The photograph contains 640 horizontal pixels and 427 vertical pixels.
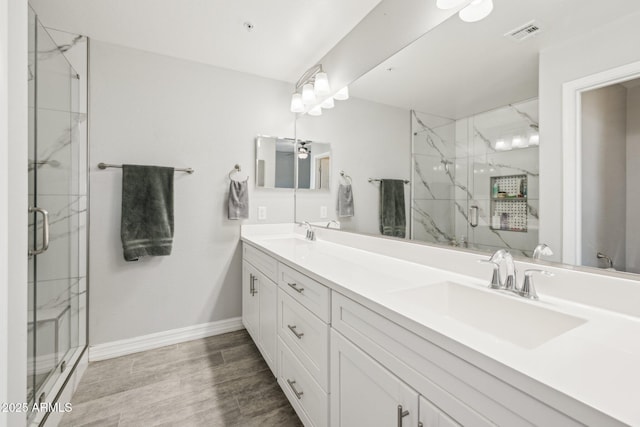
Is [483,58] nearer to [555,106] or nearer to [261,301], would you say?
[555,106]

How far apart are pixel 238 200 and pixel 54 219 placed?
1122 millimetres

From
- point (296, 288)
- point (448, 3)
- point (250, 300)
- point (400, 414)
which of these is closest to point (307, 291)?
point (296, 288)

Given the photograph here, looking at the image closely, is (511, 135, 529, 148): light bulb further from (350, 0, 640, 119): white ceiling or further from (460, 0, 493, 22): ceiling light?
(460, 0, 493, 22): ceiling light

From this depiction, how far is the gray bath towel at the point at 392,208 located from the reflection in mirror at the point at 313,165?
59 cm

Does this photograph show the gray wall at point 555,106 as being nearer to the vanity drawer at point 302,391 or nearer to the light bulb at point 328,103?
the vanity drawer at point 302,391

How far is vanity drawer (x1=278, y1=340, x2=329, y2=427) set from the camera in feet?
3.64

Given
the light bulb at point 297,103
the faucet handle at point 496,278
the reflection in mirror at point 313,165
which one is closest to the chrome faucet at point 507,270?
the faucet handle at point 496,278

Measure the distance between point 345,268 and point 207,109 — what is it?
1.82 metres

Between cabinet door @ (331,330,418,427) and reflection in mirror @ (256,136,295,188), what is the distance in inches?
67.1

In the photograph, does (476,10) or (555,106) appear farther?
(476,10)

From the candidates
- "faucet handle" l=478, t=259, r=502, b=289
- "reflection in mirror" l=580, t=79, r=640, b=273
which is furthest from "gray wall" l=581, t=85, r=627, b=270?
"faucet handle" l=478, t=259, r=502, b=289

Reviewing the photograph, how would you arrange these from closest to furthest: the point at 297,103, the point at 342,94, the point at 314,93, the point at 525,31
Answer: the point at 525,31, the point at 342,94, the point at 314,93, the point at 297,103

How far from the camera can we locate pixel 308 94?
228cm

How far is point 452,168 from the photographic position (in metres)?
1.22
